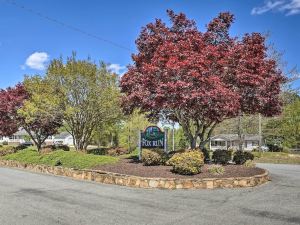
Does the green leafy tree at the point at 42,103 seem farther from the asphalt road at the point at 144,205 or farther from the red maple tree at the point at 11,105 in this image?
the asphalt road at the point at 144,205

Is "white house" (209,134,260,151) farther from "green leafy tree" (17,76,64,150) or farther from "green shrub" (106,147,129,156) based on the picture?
"green leafy tree" (17,76,64,150)

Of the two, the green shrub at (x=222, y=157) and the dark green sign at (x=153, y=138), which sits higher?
the dark green sign at (x=153, y=138)

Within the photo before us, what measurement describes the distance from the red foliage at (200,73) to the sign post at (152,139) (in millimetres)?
1039

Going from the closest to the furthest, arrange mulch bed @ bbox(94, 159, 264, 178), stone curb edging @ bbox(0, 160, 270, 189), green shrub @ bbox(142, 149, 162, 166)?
stone curb edging @ bbox(0, 160, 270, 189)
mulch bed @ bbox(94, 159, 264, 178)
green shrub @ bbox(142, 149, 162, 166)

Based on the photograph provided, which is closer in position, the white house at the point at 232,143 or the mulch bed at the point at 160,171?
the mulch bed at the point at 160,171

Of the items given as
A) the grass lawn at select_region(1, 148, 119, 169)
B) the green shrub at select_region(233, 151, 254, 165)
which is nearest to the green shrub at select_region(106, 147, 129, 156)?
the grass lawn at select_region(1, 148, 119, 169)

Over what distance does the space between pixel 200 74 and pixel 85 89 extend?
463 inches

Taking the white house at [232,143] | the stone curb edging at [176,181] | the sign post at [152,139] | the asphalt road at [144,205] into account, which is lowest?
the asphalt road at [144,205]

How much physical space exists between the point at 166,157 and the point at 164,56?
4.80 meters

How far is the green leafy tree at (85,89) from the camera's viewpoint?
990 inches

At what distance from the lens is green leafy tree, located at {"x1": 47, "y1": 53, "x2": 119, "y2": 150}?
25141 mm

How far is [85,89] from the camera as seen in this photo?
25.6 m

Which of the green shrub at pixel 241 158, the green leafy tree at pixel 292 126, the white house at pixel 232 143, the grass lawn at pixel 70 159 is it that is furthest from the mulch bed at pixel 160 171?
the white house at pixel 232 143

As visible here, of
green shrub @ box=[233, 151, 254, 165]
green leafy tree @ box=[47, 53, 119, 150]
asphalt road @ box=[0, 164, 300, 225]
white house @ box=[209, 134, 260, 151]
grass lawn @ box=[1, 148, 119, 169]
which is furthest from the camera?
white house @ box=[209, 134, 260, 151]
